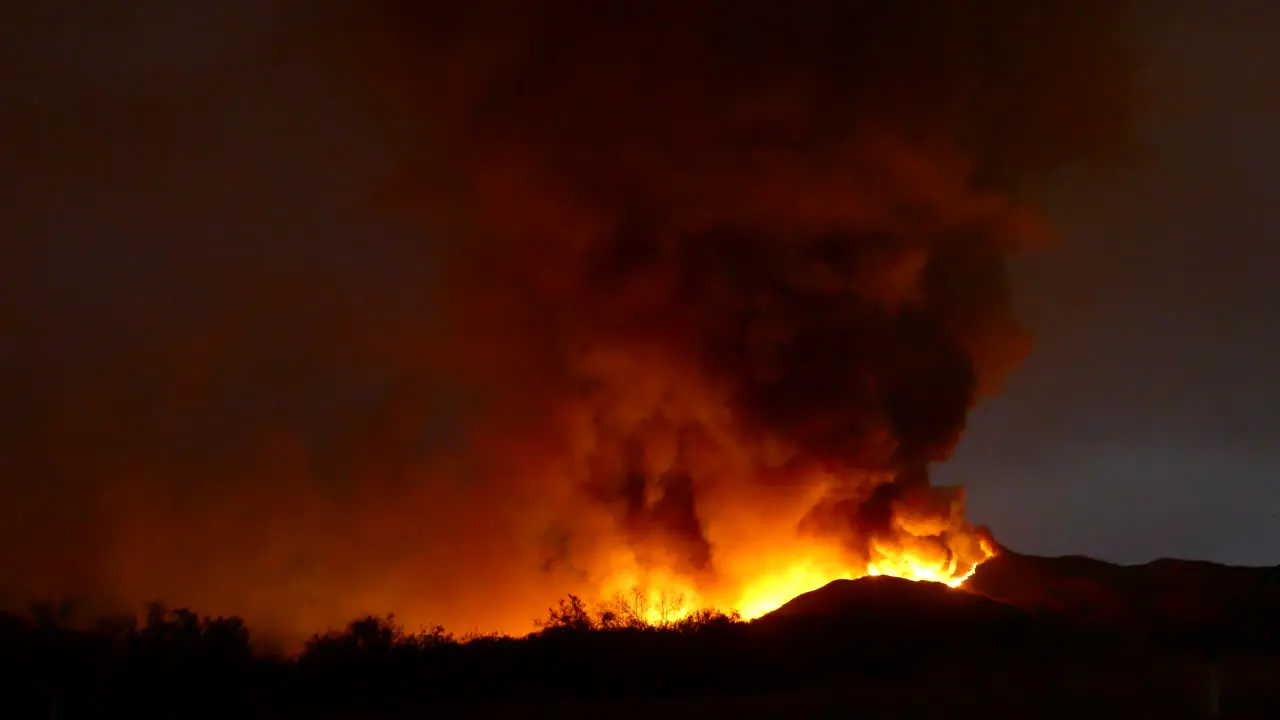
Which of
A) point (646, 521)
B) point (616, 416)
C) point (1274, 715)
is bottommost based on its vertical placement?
point (1274, 715)

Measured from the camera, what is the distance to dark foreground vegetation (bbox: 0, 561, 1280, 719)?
60.5 ft

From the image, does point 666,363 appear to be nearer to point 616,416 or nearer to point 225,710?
point 616,416

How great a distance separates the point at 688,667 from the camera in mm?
22047

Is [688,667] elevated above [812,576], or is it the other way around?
[812,576]

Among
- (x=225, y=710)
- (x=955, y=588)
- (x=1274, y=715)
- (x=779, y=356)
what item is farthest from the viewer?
(x=779, y=356)

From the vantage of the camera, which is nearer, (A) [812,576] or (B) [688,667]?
(B) [688,667]

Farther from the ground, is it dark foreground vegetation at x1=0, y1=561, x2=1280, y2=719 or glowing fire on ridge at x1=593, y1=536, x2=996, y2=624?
glowing fire on ridge at x1=593, y1=536, x2=996, y2=624

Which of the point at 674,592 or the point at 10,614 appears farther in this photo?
the point at 674,592

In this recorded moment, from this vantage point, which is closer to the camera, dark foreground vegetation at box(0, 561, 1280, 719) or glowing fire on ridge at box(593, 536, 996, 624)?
dark foreground vegetation at box(0, 561, 1280, 719)

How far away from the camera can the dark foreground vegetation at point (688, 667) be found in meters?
18.4

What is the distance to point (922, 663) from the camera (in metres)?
24.2

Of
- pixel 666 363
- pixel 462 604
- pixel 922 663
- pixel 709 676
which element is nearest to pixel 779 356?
pixel 666 363

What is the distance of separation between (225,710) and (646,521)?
2218 cm

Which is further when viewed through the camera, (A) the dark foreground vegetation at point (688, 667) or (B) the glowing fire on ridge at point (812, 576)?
(B) the glowing fire on ridge at point (812, 576)
